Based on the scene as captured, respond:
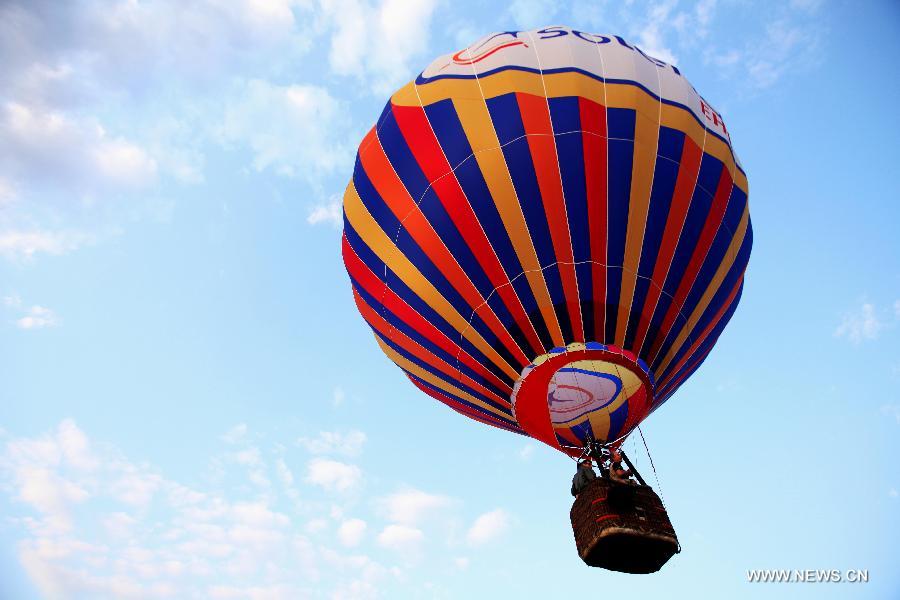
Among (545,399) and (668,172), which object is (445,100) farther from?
(545,399)

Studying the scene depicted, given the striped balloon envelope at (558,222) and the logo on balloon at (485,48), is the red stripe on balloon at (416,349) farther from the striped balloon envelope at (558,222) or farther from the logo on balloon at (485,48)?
the logo on balloon at (485,48)

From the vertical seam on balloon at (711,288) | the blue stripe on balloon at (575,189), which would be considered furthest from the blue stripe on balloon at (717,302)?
the blue stripe on balloon at (575,189)

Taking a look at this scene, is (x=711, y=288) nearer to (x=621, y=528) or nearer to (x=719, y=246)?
(x=719, y=246)

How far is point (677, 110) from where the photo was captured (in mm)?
6969

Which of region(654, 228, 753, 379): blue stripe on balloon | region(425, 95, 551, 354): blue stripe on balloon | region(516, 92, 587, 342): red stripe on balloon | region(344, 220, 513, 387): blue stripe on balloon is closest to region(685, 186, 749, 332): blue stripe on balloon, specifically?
region(654, 228, 753, 379): blue stripe on balloon

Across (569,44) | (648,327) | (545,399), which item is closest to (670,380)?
(648,327)

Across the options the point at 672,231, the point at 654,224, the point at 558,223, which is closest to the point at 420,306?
the point at 558,223

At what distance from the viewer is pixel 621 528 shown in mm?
5508

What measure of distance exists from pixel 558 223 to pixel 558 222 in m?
0.01

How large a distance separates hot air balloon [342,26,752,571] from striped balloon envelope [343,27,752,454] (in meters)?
0.02

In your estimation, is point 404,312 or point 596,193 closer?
point 596,193

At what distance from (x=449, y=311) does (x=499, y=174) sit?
1657mm

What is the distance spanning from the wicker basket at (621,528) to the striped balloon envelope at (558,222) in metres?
1.03

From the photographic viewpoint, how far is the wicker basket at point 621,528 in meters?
5.55
